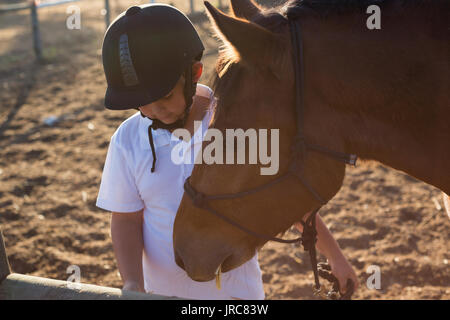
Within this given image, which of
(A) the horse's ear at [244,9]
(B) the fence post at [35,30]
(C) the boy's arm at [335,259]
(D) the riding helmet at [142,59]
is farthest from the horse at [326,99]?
(B) the fence post at [35,30]

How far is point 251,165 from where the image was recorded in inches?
60.8

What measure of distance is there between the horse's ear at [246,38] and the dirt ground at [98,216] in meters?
0.51

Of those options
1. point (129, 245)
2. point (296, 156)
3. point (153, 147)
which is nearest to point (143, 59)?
point (153, 147)

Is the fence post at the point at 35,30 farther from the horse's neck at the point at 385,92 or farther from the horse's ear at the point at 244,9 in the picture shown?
the horse's neck at the point at 385,92

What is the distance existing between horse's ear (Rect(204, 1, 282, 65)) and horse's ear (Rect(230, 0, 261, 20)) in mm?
293

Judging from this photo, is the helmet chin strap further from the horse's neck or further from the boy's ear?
the horse's neck

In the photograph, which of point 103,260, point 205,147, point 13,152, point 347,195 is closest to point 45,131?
point 13,152

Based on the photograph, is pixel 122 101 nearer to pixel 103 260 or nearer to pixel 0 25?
pixel 103 260

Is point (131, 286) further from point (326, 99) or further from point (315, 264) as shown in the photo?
point (326, 99)

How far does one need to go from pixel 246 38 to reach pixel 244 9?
37 cm

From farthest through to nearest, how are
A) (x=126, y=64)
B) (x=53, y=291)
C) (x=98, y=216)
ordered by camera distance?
(x=98, y=216) < (x=126, y=64) < (x=53, y=291)

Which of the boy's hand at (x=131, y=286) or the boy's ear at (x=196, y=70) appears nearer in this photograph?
the boy's hand at (x=131, y=286)

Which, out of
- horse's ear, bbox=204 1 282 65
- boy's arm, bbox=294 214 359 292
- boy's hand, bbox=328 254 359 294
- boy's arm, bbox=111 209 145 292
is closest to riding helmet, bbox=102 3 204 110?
horse's ear, bbox=204 1 282 65

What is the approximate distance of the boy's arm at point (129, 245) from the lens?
1.91m
